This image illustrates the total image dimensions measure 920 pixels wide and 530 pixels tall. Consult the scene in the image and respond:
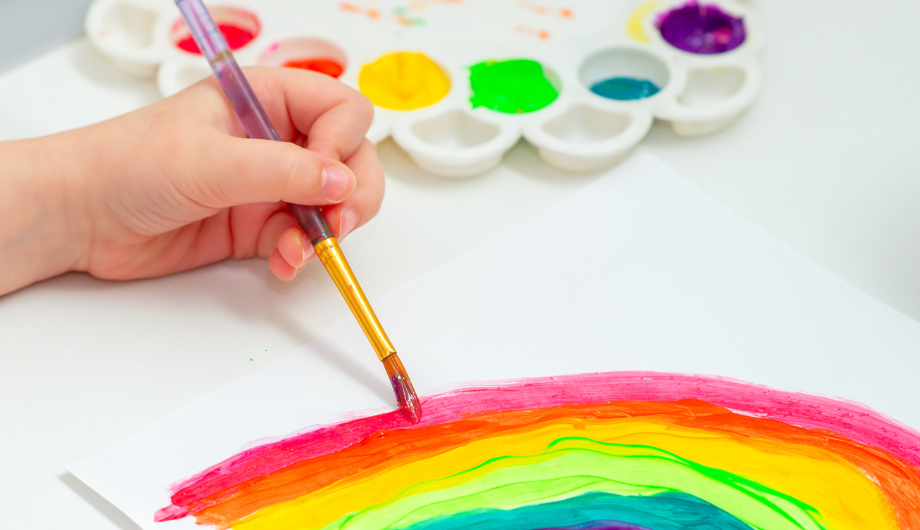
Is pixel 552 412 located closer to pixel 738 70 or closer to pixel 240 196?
pixel 240 196

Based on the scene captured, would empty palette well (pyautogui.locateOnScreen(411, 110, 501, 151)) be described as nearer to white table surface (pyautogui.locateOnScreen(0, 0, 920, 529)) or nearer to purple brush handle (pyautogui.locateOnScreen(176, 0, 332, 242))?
white table surface (pyautogui.locateOnScreen(0, 0, 920, 529))

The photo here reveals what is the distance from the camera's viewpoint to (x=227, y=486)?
0.51 metres

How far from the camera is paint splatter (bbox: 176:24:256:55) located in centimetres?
82

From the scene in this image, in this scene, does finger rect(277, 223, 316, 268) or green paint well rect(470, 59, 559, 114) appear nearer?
finger rect(277, 223, 316, 268)

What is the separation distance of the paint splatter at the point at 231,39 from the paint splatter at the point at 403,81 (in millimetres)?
158

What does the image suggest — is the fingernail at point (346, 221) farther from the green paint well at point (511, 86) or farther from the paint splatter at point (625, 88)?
the paint splatter at point (625, 88)

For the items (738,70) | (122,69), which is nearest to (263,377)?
(122,69)

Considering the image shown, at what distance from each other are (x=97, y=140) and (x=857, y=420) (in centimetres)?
65

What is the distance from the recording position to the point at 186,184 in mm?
570

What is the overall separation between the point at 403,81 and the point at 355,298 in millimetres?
327

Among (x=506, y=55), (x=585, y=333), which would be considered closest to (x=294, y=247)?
(x=585, y=333)

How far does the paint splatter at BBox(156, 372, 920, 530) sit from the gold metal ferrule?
0.06 metres

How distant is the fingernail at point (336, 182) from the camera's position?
0.55 m

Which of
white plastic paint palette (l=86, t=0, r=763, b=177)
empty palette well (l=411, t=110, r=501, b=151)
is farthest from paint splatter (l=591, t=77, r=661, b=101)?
empty palette well (l=411, t=110, r=501, b=151)
